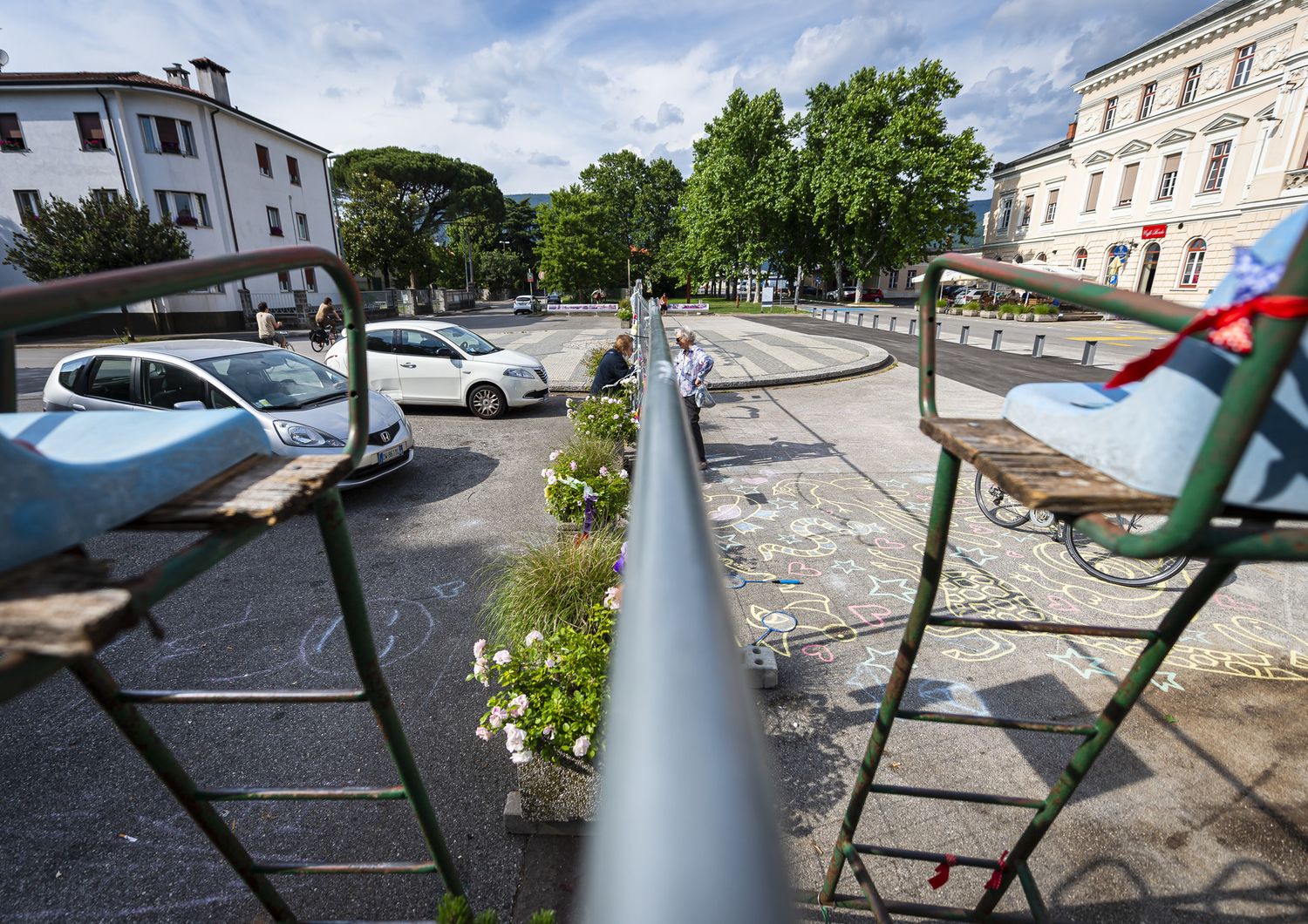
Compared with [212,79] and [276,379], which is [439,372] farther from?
[212,79]

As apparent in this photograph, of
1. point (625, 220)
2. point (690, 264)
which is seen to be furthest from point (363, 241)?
point (625, 220)

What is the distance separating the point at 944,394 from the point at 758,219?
30.9 metres

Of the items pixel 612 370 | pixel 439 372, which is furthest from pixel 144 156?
pixel 612 370

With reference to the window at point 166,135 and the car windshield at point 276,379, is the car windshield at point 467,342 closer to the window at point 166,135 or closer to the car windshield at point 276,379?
the car windshield at point 276,379

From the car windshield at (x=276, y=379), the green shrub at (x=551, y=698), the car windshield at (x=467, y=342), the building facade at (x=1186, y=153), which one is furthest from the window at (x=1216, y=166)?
the green shrub at (x=551, y=698)

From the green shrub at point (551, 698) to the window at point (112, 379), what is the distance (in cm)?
609

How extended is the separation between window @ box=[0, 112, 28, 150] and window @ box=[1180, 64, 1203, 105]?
58506 millimetres

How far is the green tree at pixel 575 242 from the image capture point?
48875 mm

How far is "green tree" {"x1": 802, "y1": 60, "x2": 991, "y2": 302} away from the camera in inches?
1415

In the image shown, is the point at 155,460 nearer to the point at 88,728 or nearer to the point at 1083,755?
the point at 1083,755

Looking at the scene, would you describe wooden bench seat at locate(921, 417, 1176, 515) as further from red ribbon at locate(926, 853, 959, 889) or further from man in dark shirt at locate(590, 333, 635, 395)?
man in dark shirt at locate(590, 333, 635, 395)

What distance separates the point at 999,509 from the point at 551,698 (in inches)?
199

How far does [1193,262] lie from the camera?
3316 cm

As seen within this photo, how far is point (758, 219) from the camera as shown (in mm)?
39250
